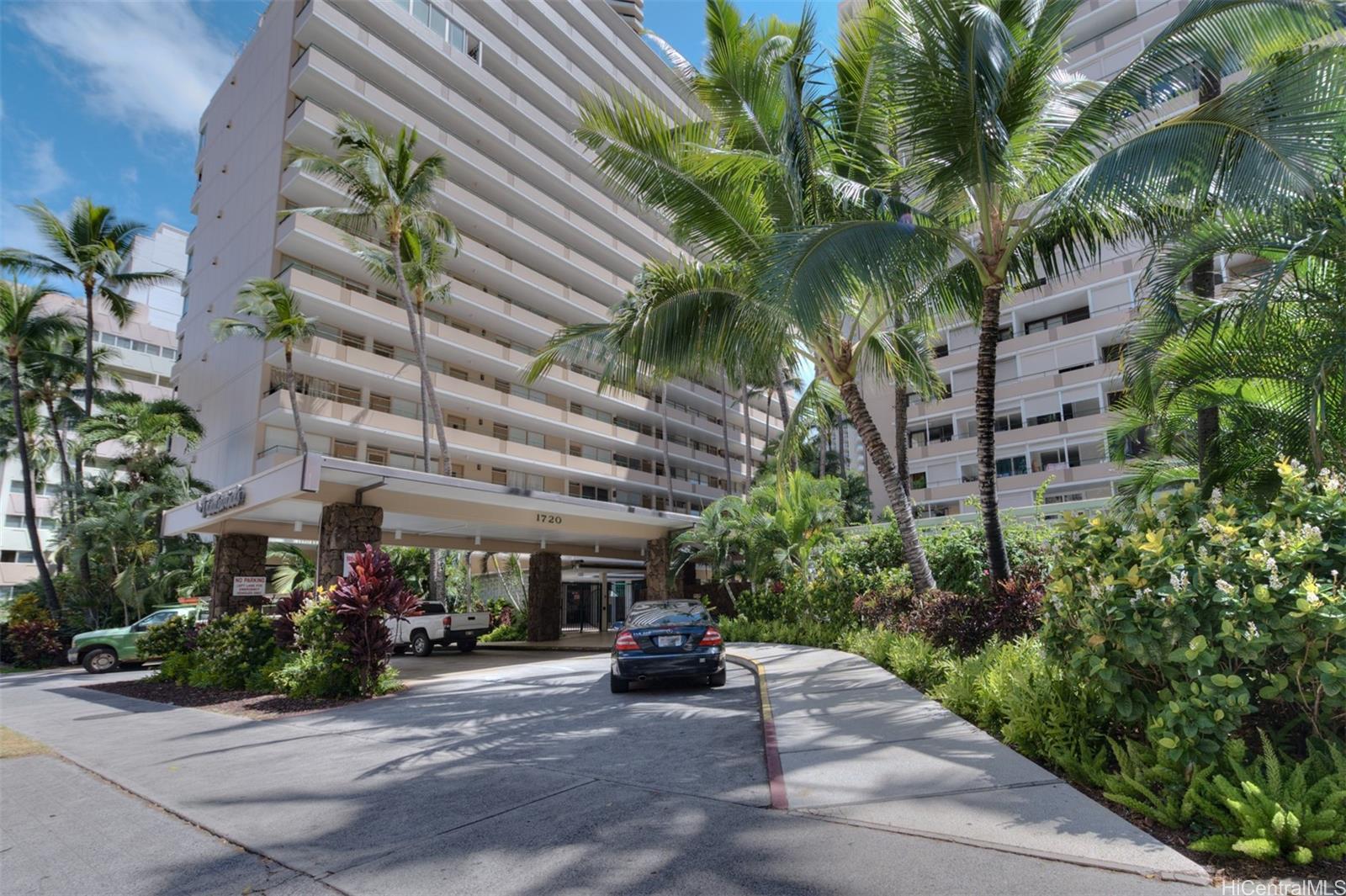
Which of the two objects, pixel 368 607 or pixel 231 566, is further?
pixel 231 566

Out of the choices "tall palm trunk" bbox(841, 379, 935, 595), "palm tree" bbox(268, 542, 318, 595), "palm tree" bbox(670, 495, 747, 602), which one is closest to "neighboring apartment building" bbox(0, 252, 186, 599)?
"palm tree" bbox(268, 542, 318, 595)

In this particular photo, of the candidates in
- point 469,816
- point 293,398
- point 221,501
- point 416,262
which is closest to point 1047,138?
point 469,816

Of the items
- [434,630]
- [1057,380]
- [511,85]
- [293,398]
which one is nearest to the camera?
[434,630]

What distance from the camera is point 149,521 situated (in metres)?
27.3

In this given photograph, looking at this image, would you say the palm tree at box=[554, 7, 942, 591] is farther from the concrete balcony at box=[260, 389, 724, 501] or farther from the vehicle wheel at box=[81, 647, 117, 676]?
the concrete balcony at box=[260, 389, 724, 501]

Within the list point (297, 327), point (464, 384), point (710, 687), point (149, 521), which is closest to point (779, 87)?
point (710, 687)

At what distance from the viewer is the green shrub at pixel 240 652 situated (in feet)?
47.9

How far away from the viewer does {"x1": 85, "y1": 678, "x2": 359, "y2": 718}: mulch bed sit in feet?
38.4

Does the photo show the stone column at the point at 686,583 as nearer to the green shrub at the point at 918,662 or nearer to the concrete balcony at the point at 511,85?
the green shrub at the point at 918,662

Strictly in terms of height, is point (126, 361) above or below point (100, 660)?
above

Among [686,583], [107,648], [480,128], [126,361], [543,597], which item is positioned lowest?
[107,648]

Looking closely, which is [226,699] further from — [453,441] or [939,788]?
[453,441]

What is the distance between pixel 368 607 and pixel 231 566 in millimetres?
10690

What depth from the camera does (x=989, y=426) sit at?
995cm
